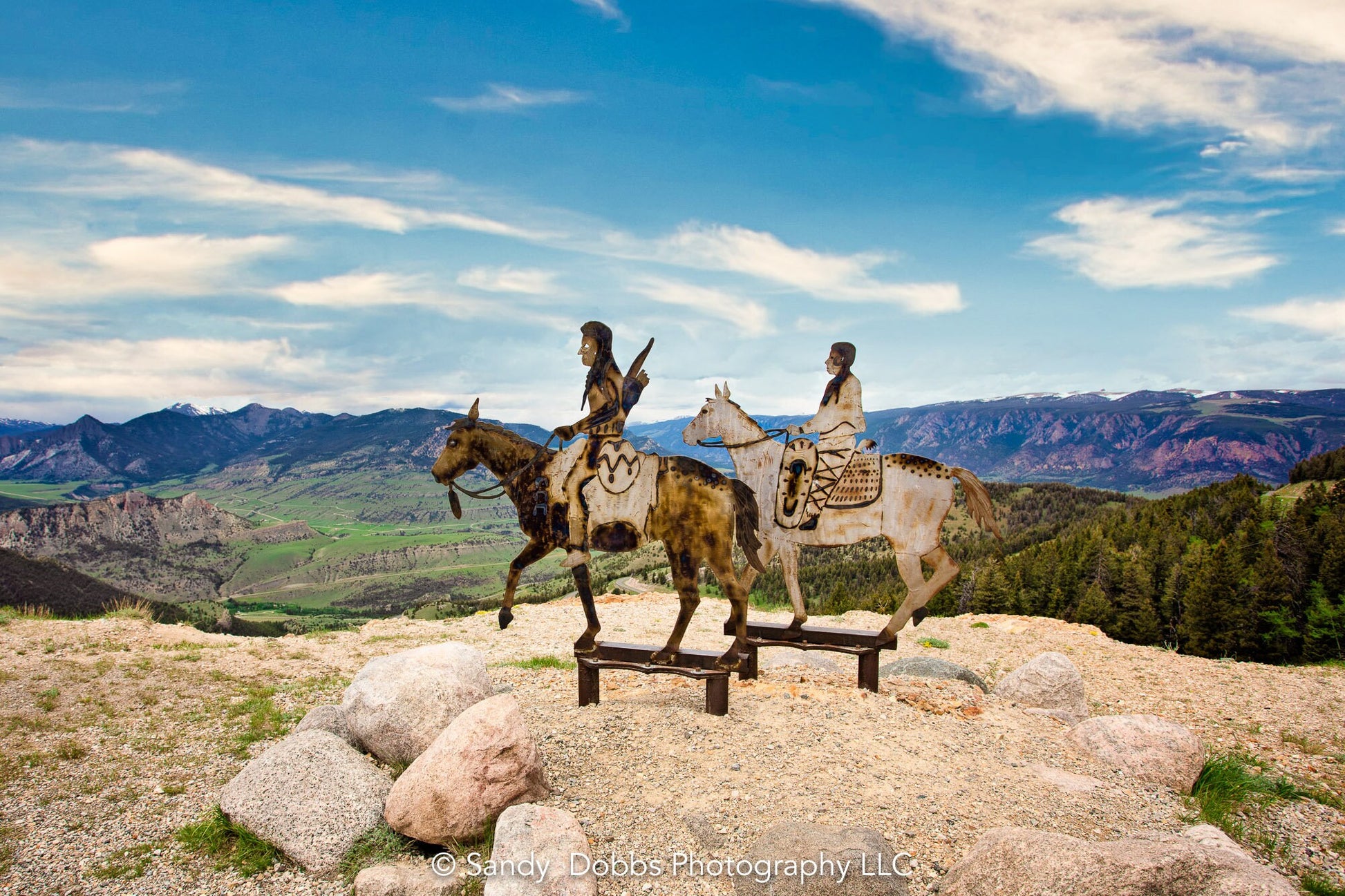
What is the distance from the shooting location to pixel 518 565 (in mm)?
9156

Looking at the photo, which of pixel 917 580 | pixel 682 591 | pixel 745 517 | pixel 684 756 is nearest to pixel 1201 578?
pixel 917 580

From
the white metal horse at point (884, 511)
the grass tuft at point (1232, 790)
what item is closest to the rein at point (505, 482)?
the white metal horse at point (884, 511)

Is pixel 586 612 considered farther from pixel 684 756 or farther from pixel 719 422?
pixel 719 422

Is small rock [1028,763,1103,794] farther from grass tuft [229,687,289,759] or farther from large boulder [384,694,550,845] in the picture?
grass tuft [229,687,289,759]

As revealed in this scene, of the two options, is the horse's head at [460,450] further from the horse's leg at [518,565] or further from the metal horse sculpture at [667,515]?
the horse's leg at [518,565]

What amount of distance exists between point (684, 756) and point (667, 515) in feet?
10.1

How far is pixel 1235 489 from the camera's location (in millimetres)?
50219

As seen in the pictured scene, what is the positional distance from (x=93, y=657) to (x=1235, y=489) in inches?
2597

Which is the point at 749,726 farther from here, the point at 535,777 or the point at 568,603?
the point at 568,603

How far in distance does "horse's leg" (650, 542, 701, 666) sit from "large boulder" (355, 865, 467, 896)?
3.83m

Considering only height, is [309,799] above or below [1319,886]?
above

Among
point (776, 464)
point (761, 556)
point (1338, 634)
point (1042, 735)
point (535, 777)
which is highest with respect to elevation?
point (776, 464)

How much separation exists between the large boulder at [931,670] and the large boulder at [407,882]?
877 centimetres

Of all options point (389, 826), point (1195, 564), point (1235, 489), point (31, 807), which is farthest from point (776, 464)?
point (1235, 489)
